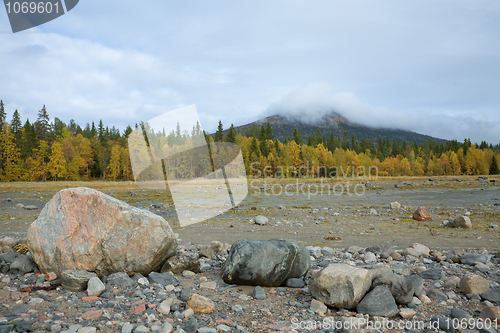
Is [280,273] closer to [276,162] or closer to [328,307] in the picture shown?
[328,307]

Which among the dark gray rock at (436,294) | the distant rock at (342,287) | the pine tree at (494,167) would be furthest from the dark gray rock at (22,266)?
the pine tree at (494,167)

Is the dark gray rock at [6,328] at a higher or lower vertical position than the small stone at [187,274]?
higher

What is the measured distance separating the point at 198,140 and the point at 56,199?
12.0 ft

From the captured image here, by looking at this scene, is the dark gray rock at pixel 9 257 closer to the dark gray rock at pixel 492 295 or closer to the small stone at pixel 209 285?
the small stone at pixel 209 285

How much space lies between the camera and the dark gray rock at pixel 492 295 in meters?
5.43

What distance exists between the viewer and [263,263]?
20.0 feet

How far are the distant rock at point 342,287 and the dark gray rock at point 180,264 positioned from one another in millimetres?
3121

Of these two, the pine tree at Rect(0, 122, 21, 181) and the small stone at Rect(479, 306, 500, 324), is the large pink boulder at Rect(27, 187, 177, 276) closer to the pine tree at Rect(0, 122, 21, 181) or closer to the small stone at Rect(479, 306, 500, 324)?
the small stone at Rect(479, 306, 500, 324)

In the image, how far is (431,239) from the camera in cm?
1155

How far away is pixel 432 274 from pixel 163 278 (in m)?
6.17

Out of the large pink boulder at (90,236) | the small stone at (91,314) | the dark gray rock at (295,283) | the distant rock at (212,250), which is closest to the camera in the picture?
the small stone at (91,314)

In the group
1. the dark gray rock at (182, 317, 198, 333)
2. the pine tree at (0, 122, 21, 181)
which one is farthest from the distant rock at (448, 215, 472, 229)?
the pine tree at (0, 122, 21, 181)

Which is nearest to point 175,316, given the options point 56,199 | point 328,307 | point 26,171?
point 328,307

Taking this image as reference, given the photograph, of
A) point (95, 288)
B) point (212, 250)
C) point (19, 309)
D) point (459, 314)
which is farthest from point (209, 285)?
point (459, 314)
